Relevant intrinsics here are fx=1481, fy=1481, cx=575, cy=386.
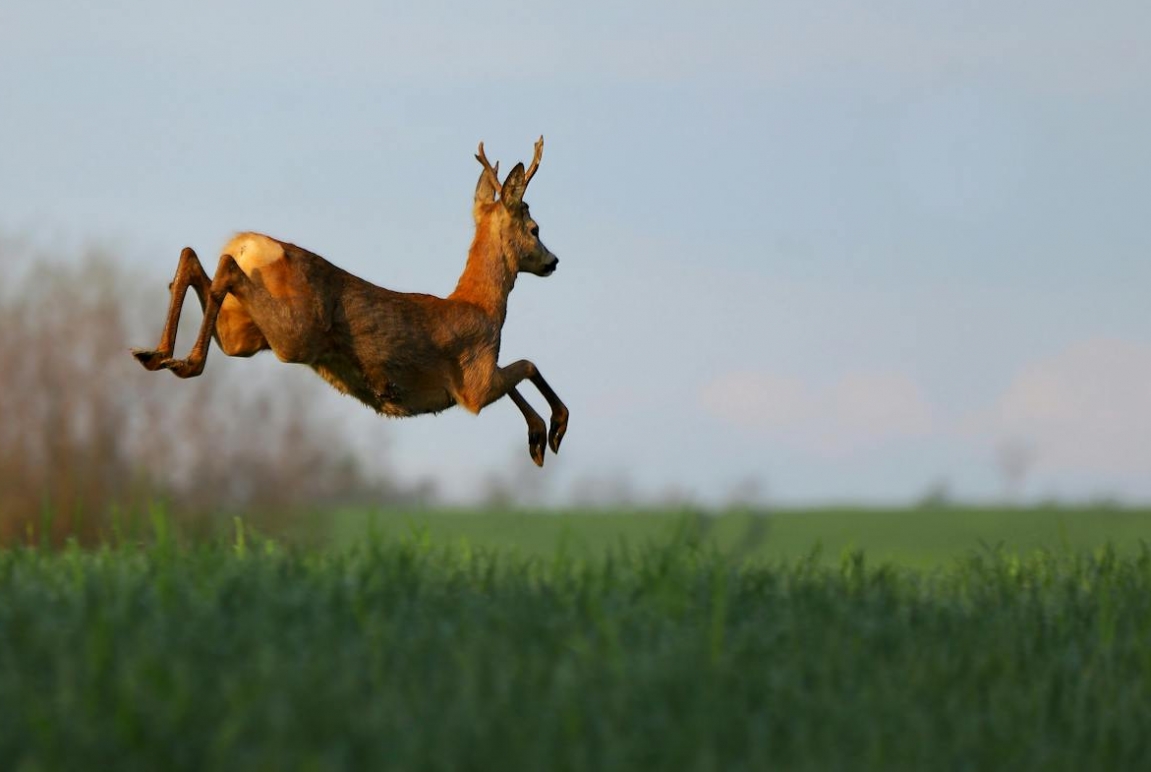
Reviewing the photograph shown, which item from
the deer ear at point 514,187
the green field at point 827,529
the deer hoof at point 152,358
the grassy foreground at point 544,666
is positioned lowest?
the grassy foreground at point 544,666

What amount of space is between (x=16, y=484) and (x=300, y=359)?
8138mm

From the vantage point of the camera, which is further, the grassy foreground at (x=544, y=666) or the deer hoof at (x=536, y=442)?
the deer hoof at (x=536, y=442)

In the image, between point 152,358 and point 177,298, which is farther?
point 177,298

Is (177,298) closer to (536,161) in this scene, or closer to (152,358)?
(152,358)

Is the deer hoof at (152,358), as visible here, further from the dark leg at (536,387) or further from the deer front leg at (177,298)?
the dark leg at (536,387)

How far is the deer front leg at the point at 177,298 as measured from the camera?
7.62 metres

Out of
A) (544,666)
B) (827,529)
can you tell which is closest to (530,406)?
(544,666)

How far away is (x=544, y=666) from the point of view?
17.4ft

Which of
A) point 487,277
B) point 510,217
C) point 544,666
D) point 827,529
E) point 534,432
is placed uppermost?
point 510,217

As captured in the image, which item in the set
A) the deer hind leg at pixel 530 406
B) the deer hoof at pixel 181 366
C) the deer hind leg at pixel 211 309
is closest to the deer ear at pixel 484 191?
the deer hind leg at pixel 530 406

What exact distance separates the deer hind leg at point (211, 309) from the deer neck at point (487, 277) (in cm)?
164

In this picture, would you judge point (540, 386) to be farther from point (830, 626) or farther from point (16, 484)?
point (16, 484)

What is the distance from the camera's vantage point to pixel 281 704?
4.66 metres

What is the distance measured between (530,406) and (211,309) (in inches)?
91.0
